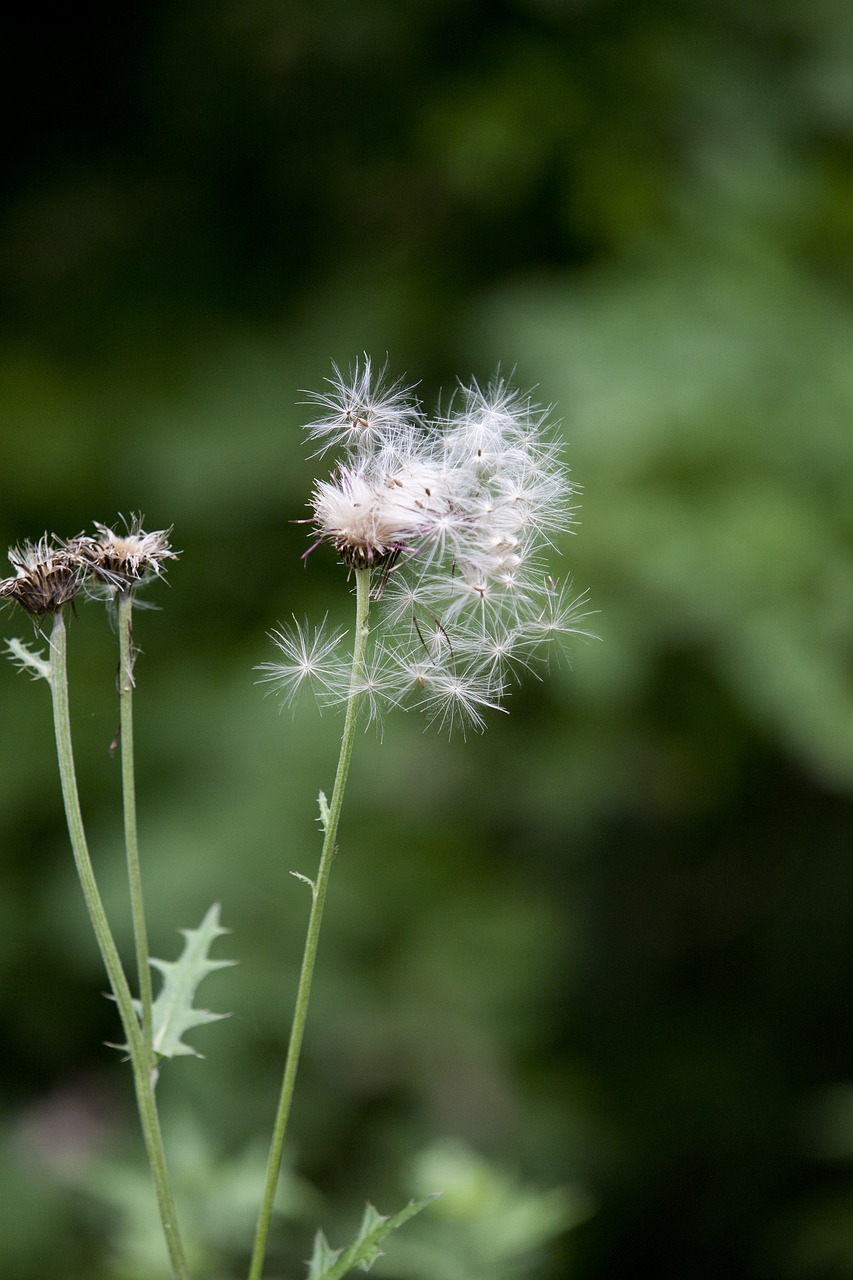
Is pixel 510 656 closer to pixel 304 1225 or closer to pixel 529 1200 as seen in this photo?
pixel 529 1200

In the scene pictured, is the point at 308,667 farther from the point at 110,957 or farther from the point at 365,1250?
the point at 365,1250

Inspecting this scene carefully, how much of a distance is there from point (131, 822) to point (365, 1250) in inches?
20.1

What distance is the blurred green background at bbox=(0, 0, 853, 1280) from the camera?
12.3 feet

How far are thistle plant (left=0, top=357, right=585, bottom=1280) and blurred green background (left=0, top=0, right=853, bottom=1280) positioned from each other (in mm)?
2047

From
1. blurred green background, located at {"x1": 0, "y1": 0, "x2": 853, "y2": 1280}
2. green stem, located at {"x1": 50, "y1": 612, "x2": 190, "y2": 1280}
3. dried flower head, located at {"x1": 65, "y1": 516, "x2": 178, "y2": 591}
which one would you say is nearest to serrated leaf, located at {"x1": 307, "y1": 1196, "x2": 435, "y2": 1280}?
green stem, located at {"x1": 50, "y1": 612, "x2": 190, "y2": 1280}

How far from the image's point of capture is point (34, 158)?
504cm

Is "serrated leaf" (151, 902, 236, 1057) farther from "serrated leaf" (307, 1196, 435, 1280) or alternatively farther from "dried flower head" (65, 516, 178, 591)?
"dried flower head" (65, 516, 178, 591)

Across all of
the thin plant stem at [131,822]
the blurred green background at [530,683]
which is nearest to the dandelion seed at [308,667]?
the thin plant stem at [131,822]

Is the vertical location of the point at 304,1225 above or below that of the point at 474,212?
below

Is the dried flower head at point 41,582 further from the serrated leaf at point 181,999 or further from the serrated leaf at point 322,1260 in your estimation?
the serrated leaf at point 322,1260

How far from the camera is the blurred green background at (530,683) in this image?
374 centimetres

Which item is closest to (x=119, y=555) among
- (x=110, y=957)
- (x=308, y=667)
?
(x=308, y=667)

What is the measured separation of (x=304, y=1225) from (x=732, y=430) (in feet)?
10.00

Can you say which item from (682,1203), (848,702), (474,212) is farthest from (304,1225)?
(474,212)
